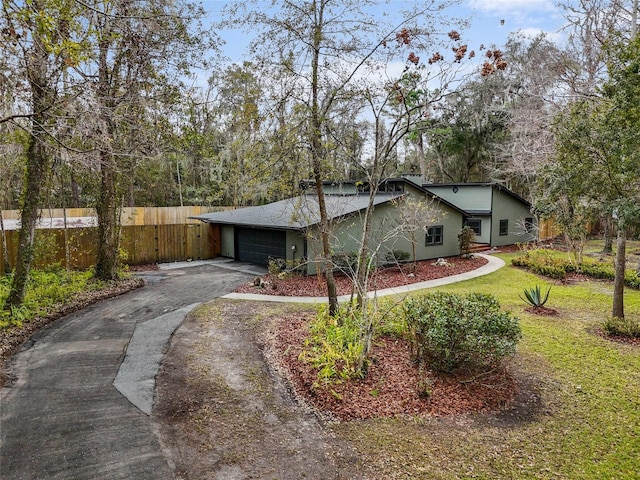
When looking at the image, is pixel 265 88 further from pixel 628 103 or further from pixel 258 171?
pixel 628 103

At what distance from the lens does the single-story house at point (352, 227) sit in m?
13.6

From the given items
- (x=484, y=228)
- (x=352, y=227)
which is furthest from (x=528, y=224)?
(x=352, y=227)

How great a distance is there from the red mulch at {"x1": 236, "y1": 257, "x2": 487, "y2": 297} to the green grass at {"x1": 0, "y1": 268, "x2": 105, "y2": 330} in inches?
165

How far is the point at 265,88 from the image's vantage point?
7.73 m

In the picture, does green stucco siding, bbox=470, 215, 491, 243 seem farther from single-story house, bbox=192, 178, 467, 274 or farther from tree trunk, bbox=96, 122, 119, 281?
tree trunk, bbox=96, 122, 119, 281

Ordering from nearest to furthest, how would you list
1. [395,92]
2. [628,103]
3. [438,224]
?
[628,103], [395,92], [438,224]

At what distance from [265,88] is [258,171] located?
160 cm

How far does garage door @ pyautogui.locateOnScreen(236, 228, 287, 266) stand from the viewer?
1498 centimetres

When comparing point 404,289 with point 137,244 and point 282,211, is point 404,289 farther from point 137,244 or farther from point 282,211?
point 137,244

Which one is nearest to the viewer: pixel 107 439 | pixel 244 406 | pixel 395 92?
pixel 107 439

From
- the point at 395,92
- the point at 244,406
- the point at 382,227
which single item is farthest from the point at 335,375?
the point at 382,227

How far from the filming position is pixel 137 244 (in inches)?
621

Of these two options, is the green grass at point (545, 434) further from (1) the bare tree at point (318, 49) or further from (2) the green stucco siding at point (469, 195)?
(2) the green stucco siding at point (469, 195)

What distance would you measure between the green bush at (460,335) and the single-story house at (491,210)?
15385 millimetres
